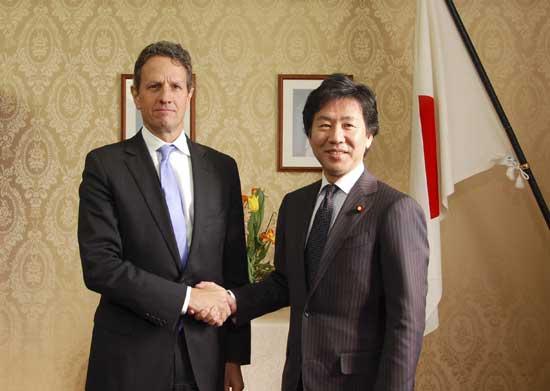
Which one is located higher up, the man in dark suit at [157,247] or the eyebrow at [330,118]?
the eyebrow at [330,118]

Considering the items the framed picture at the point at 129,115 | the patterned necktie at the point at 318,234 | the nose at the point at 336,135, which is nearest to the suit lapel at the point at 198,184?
the patterned necktie at the point at 318,234

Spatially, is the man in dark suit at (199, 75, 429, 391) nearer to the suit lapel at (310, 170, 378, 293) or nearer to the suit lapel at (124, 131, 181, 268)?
the suit lapel at (310, 170, 378, 293)

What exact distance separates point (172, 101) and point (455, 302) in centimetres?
227

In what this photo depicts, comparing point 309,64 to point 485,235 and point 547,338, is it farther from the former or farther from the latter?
point 547,338

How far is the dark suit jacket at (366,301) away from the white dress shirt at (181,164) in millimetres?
430

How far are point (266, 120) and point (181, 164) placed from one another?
1590mm

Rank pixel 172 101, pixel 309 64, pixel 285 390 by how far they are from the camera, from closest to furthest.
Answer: pixel 285 390, pixel 172 101, pixel 309 64

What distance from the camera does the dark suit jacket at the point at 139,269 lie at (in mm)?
1826

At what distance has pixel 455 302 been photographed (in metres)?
3.57

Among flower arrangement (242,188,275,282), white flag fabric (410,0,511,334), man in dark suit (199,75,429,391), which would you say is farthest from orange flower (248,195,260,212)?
man in dark suit (199,75,429,391)

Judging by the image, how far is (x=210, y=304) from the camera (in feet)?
6.14

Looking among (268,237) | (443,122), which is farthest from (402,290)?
(443,122)

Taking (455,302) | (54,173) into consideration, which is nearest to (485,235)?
(455,302)

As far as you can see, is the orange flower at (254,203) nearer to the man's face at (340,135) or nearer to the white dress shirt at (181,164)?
the white dress shirt at (181,164)
